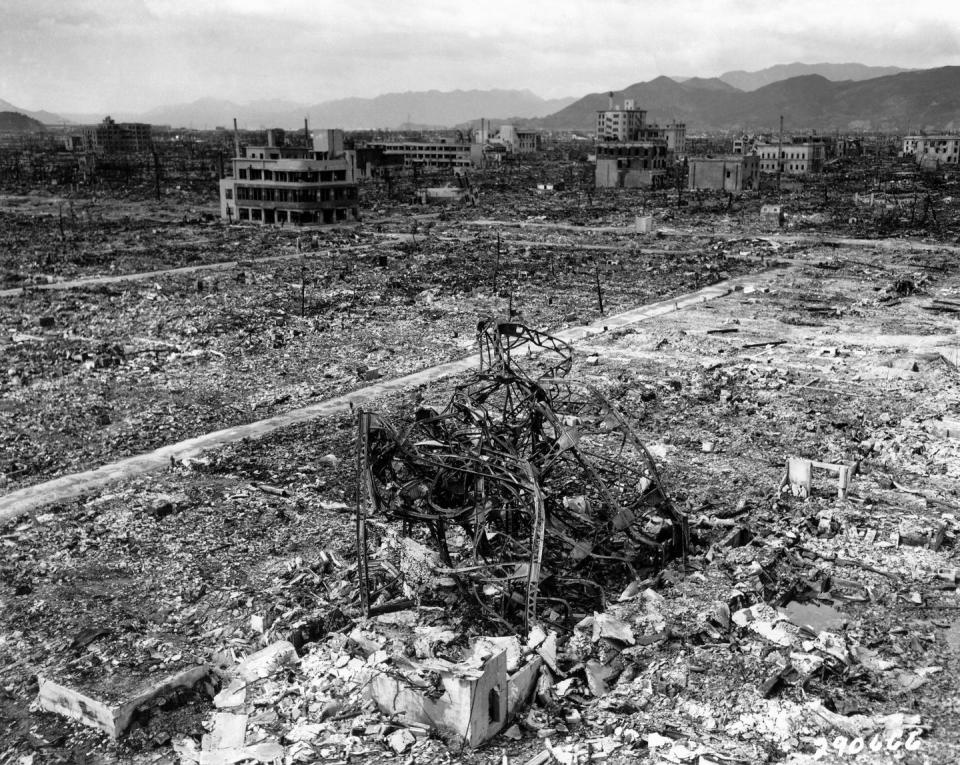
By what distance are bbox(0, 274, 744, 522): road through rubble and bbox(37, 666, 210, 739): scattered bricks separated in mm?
5365

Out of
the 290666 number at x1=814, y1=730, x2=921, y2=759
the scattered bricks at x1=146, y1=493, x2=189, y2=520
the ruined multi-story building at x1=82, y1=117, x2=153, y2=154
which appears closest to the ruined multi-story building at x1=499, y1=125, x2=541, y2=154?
the ruined multi-story building at x1=82, y1=117, x2=153, y2=154

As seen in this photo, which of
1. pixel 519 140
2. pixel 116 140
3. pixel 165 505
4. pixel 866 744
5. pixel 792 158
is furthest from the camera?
pixel 519 140

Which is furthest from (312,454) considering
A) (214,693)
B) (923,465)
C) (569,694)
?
(923,465)

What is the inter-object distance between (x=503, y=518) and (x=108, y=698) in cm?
513

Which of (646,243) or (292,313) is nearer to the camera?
(292,313)

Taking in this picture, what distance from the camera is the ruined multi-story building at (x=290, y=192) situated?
55.0m

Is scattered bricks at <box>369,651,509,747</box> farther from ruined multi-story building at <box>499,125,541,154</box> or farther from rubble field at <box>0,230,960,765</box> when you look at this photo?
ruined multi-story building at <box>499,125,541,154</box>

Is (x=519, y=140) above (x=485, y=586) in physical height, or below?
above

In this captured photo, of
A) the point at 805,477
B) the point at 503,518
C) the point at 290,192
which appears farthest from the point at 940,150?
the point at 503,518

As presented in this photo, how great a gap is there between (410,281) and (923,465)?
22.1 meters

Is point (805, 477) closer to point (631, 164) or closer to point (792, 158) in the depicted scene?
point (631, 164)

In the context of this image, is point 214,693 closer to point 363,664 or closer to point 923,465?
point 363,664

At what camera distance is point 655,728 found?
8539 mm

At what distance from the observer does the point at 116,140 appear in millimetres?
156375
